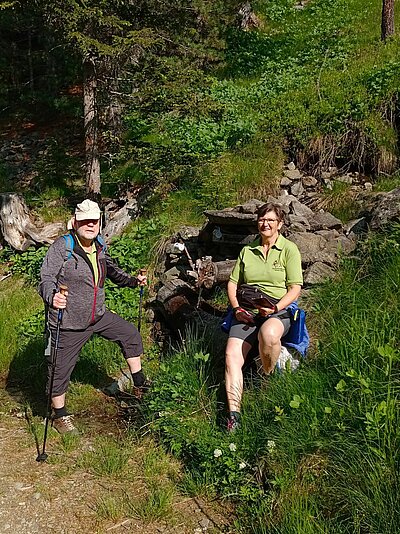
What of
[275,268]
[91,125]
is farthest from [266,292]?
[91,125]

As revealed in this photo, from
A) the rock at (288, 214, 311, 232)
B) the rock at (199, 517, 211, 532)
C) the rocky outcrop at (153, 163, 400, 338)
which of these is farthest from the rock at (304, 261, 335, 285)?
the rock at (199, 517, 211, 532)

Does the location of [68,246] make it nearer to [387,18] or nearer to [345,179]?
[345,179]

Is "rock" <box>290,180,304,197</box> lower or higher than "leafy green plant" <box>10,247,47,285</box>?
higher

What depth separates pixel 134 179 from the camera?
1016 cm

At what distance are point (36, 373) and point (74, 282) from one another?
5.92 ft

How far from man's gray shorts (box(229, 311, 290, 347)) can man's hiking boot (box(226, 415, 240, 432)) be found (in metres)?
0.63

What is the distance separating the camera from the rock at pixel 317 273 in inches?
220

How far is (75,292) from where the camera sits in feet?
15.6

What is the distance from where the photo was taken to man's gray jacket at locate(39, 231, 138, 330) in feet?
15.2

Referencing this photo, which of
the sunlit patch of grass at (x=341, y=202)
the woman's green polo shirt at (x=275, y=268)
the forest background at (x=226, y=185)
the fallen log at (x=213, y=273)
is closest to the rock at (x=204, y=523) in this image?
the forest background at (x=226, y=185)

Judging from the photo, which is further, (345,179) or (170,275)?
(345,179)

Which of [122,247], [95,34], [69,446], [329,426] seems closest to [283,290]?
[329,426]

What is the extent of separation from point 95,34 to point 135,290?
407 cm

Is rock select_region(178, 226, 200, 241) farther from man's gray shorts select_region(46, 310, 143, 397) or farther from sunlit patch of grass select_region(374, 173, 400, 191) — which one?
sunlit patch of grass select_region(374, 173, 400, 191)
